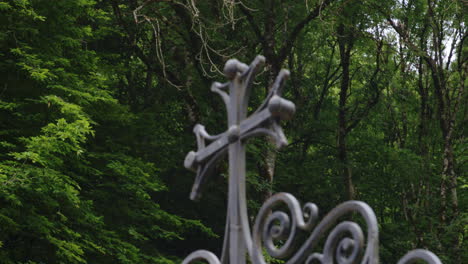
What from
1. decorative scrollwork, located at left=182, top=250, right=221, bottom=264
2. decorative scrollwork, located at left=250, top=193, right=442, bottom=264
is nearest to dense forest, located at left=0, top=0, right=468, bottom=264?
decorative scrollwork, located at left=182, top=250, right=221, bottom=264

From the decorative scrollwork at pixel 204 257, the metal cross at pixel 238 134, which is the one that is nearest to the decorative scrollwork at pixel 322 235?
the metal cross at pixel 238 134

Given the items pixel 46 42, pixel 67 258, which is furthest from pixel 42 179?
pixel 46 42

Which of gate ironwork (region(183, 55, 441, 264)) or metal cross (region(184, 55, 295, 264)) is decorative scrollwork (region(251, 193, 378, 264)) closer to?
gate ironwork (region(183, 55, 441, 264))

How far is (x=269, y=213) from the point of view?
82.4 inches

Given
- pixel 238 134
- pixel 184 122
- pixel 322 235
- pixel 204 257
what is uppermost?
pixel 184 122

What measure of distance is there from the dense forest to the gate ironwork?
2.28m

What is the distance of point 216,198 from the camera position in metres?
13.5

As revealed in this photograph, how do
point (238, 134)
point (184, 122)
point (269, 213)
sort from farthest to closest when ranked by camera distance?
point (184, 122) → point (238, 134) → point (269, 213)

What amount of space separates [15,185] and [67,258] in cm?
157

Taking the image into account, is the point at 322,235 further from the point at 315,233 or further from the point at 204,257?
the point at 204,257

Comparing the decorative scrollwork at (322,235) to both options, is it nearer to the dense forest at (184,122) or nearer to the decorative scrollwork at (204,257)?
the decorative scrollwork at (204,257)

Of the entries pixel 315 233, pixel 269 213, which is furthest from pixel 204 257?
pixel 315 233

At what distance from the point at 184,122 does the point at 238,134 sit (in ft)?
37.2

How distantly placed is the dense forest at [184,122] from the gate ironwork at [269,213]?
2.28 metres
